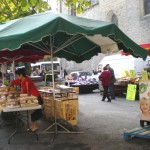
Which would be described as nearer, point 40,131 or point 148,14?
point 40,131

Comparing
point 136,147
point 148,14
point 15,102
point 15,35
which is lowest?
point 136,147

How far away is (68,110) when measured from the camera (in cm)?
941

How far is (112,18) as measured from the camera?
31.8 m

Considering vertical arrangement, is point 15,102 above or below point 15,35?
below

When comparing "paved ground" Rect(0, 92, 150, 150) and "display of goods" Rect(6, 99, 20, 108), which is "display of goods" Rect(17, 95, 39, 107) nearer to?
"display of goods" Rect(6, 99, 20, 108)

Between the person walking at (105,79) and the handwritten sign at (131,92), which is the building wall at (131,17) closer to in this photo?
the handwritten sign at (131,92)

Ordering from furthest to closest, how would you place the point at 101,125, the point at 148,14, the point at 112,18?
the point at 112,18 → the point at 148,14 → the point at 101,125

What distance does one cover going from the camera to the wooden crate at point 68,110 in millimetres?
9320

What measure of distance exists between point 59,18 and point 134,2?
21805mm

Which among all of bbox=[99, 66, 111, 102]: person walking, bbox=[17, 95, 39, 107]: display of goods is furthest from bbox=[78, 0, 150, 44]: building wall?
bbox=[17, 95, 39, 107]: display of goods

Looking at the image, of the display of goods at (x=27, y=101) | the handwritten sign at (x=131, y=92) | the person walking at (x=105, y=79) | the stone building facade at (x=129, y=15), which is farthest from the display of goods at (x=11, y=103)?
the stone building facade at (x=129, y=15)

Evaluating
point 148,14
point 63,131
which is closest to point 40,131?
point 63,131

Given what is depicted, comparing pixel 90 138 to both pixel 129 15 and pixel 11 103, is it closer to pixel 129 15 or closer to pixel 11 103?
pixel 11 103

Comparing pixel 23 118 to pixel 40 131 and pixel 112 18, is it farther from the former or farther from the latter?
pixel 112 18
